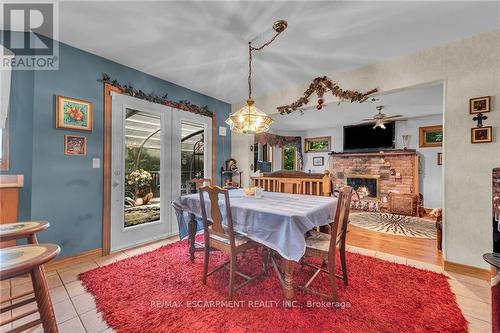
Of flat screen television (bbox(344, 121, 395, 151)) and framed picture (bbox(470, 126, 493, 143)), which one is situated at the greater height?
flat screen television (bbox(344, 121, 395, 151))

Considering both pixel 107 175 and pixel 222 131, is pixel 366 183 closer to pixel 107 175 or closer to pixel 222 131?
pixel 222 131

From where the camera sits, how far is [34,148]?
2219 millimetres

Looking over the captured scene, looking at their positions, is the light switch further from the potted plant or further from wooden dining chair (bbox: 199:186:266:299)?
wooden dining chair (bbox: 199:186:266:299)

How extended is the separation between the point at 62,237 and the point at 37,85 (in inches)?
65.4

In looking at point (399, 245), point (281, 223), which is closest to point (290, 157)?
point (399, 245)

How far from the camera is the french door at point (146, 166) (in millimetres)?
2840

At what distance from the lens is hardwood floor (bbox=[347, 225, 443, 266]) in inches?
107

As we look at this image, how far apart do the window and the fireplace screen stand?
199 centimetres

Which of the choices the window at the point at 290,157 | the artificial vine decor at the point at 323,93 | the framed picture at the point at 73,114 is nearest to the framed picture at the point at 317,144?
the window at the point at 290,157

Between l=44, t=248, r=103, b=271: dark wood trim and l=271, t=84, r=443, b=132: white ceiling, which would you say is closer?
l=44, t=248, r=103, b=271: dark wood trim

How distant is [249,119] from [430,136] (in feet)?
18.2

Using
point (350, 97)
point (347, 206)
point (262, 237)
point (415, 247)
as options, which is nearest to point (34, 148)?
point (262, 237)

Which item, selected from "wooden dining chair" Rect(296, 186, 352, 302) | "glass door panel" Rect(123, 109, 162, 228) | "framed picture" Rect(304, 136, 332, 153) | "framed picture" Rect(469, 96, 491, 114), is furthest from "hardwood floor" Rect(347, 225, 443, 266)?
"framed picture" Rect(304, 136, 332, 153)

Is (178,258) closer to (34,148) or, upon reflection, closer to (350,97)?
(34,148)
